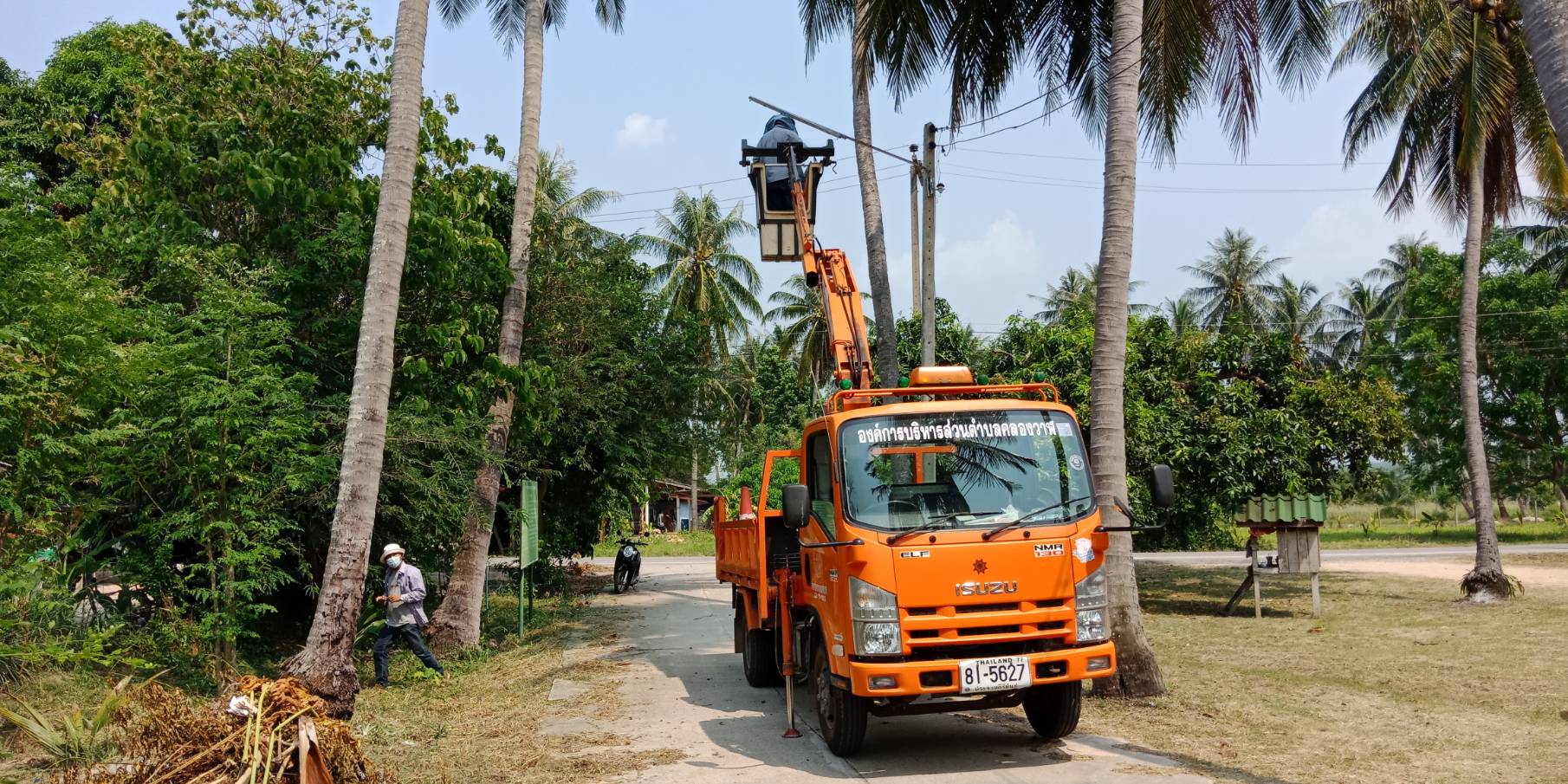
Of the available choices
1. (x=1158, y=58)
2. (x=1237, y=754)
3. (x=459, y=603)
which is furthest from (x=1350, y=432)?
(x=459, y=603)

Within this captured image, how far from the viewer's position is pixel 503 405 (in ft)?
A: 51.7

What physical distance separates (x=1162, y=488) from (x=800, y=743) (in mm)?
3401

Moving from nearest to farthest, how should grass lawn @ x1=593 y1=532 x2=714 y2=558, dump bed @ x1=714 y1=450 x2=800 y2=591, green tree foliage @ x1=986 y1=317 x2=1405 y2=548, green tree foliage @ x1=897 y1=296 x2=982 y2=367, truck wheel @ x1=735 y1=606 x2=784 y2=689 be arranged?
dump bed @ x1=714 y1=450 x2=800 y2=591
truck wheel @ x1=735 y1=606 x2=784 y2=689
green tree foliage @ x1=986 y1=317 x2=1405 y2=548
green tree foliage @ x1=897 y1=296 x2=982 y2=367
grass lawn @ x1=593 y1=532 x2=714 y2=558

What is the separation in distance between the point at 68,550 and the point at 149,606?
121cm

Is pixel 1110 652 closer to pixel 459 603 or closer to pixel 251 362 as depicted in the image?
pixel 251 362

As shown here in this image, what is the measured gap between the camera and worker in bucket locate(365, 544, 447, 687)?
12242mm

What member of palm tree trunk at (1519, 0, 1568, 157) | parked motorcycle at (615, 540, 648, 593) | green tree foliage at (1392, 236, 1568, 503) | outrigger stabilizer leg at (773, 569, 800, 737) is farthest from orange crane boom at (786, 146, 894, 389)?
green tree foliage at (1392, 236, 1568, 503)

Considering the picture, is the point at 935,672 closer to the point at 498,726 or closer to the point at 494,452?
the point at 498,726

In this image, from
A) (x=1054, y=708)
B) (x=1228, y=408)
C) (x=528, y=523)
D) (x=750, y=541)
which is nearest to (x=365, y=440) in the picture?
(x=750, y=541)

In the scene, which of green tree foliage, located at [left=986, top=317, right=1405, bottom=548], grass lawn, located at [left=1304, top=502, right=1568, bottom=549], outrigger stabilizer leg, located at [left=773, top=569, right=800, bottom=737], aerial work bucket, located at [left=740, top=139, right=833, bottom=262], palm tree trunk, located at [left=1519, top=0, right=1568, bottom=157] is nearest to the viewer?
palm tree trunk, located at [left=1519, top=0, right=1568, bottom=157]

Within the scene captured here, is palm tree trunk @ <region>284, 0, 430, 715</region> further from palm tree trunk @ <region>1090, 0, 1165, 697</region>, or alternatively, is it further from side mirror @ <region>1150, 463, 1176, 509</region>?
side mirror @ <region>1150, 463, 1176, 509</region>

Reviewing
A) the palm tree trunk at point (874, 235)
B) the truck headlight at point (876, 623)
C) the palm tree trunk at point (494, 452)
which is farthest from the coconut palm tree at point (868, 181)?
the truck headlight at point (876, 623)

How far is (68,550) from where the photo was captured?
10.8m

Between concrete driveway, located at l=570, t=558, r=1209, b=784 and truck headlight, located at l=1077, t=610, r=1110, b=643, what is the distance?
2.73ft
